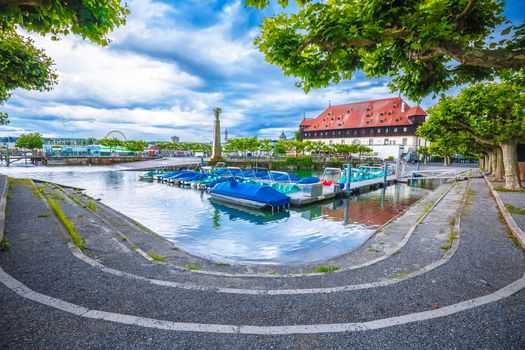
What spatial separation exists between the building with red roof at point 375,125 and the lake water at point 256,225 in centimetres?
6117

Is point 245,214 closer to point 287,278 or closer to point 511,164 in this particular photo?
point 287,278

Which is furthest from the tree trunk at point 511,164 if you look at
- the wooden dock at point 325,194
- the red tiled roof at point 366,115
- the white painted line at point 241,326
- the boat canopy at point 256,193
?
the red tiled roof at point 366,115

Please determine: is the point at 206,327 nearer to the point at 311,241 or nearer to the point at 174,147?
the point at 311,241

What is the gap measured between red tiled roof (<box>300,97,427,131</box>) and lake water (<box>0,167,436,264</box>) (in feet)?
219

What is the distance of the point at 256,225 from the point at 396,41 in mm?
10355

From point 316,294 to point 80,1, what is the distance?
22.1 ft

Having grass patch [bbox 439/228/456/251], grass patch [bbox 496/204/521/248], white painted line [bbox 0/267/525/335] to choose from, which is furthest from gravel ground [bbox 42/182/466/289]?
grass patch [bbox 496/204/521/248]

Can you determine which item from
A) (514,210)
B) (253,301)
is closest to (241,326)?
(253,301)

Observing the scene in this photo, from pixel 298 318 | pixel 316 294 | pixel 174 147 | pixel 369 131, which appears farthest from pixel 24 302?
pixel 174 147

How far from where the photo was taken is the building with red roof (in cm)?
7531

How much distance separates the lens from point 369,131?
85.1m

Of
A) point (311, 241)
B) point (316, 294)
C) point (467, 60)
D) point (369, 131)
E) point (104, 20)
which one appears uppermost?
point (369, 131)

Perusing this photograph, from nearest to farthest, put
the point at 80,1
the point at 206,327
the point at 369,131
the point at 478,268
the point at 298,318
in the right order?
the point at 206,327
the point at 298,318
the point at 80,1
the point at 478,268
the point at 369,131

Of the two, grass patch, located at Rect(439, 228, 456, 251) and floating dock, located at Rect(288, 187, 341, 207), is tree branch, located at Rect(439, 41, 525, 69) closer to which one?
grass patch, located at Rect(439, 228, 456, 251)
